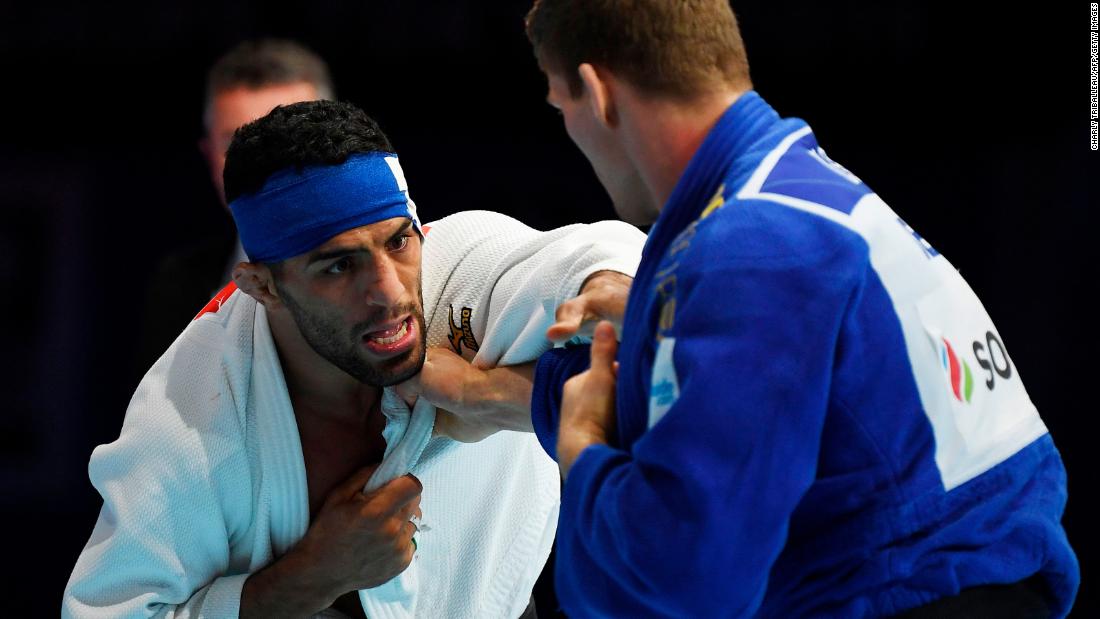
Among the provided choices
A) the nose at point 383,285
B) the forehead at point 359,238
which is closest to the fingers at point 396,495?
the nose at point 383,285

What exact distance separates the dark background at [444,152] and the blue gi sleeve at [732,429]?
310 centimetres

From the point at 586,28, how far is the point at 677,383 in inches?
22.5

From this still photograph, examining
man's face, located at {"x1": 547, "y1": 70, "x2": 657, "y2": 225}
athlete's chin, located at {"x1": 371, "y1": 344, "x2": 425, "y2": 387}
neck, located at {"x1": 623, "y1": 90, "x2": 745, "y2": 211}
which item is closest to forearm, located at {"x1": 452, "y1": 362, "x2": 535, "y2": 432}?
athlete's chin, located at {"x1": 371, "y1": 344, "x2": 425, "y2": 387}

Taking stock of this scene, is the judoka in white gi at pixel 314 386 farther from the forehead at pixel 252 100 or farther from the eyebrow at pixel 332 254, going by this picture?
the forehead at pixel 252 100

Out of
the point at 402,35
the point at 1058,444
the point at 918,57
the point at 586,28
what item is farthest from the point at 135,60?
the point at 1058,444

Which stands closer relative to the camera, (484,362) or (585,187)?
(484,362)

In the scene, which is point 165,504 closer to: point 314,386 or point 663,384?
point 314,386

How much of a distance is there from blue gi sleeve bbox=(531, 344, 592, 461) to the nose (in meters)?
0.34

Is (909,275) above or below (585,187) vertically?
above

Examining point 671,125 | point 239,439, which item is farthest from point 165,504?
point 671,125

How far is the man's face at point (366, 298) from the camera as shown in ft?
8.29

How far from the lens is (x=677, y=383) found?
1.62 meters

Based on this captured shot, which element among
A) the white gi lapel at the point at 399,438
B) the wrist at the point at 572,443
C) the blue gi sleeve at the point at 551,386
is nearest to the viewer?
the wrist at the point at 572,443

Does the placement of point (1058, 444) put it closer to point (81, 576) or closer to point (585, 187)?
point (585, 187)
